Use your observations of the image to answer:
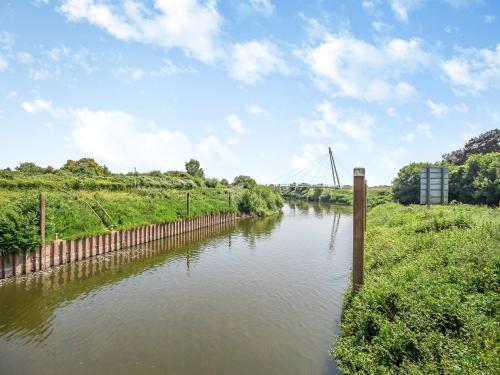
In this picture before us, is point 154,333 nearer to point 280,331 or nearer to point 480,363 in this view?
point 280,331

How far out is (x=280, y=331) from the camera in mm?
11594

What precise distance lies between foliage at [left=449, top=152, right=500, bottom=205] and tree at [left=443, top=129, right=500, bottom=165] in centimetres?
3104

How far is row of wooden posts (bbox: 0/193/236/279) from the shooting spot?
16.9 m

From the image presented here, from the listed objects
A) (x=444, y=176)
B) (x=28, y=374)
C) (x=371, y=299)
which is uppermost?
(x=444, y=176)

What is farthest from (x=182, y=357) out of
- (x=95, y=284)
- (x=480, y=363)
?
(x=95, y=284)

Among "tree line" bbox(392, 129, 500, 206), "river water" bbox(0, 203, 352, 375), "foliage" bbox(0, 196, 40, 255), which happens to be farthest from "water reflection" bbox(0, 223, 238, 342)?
"tree line" bbox(392, 129, 500, 206)

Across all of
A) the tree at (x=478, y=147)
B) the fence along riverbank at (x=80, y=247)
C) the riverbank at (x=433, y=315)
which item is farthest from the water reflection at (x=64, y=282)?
the tree at (x=478, y=147)

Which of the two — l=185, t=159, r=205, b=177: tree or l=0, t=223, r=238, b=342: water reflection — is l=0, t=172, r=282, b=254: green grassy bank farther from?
l=185, t=159, r=205, b=177: tree

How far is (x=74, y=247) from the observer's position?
2033 centimetres

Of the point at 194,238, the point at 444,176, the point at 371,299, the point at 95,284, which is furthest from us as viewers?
the point at 194,238

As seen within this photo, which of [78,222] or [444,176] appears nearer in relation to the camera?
[444,176]

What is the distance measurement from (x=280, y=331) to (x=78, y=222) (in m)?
16.6

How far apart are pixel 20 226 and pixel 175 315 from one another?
10416mm

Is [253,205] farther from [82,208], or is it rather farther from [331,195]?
[331,195]
